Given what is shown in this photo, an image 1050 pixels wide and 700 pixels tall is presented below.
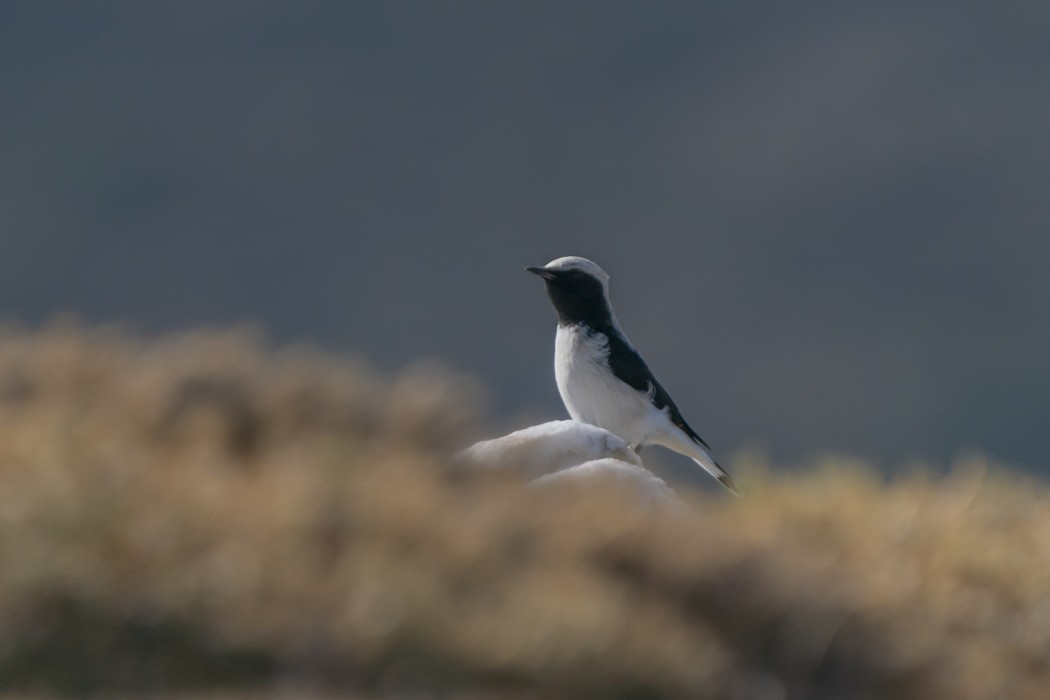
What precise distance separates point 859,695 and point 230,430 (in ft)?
12.1

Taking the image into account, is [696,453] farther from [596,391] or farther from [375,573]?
[375,573]

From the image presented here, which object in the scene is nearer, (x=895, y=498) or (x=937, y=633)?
(x=937, y=633)

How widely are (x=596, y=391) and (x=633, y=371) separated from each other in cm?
45

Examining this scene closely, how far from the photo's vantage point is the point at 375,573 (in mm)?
5945

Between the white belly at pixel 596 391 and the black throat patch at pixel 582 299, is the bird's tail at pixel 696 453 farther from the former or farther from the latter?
the black throat patch at pixel 582 299

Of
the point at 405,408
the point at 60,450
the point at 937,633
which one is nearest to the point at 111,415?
the point at 60,450

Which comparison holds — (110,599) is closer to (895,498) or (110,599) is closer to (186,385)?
(186,385)

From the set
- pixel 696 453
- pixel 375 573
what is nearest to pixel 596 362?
pixel 696 453

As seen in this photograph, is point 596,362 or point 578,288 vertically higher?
point 578,288

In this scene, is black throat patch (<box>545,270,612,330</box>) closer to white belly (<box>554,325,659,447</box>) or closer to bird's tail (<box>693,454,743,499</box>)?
white belly (<box>554,325,659,447</box>)

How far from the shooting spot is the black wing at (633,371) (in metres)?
12.7

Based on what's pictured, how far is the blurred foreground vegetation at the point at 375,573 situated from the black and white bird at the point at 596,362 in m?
3.25

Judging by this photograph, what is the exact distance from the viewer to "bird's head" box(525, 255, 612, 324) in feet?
41.7

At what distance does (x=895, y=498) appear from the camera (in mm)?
10852
